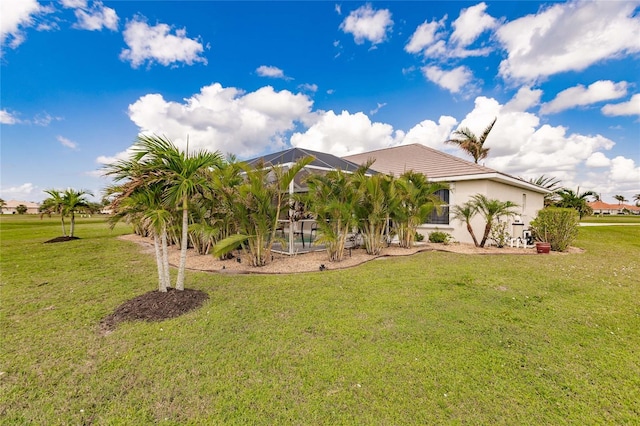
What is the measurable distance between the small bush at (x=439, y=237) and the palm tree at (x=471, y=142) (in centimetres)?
1137

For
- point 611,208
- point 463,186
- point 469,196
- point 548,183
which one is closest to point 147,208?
point 469,196

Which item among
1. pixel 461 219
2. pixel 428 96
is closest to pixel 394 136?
pixel 428 96

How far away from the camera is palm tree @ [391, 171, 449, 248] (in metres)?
9.45

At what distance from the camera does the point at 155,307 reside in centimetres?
415

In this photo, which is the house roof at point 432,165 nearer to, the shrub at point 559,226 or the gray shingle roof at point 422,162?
the gray shingle roof at point 422,162

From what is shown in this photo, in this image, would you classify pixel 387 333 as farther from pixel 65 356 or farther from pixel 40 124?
pixel 40 124

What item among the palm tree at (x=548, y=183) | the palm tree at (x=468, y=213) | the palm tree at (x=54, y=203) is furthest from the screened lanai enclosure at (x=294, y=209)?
the palm tree at (x=548, y=183)

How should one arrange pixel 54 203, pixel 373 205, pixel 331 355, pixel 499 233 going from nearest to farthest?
pixel 331 355, pixel 373 205, pixel 499 233, pixel 54 203

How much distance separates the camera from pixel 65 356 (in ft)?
9.64

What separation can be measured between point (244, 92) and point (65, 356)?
50.2 ft

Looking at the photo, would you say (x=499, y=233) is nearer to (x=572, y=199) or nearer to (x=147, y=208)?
(x=147, y=208)

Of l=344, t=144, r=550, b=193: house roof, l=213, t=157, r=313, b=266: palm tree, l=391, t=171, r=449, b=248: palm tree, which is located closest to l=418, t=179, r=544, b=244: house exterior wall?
l=344, t=144, r=550, b=193: house roof

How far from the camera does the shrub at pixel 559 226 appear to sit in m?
10.1

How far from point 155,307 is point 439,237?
10.5 meters
